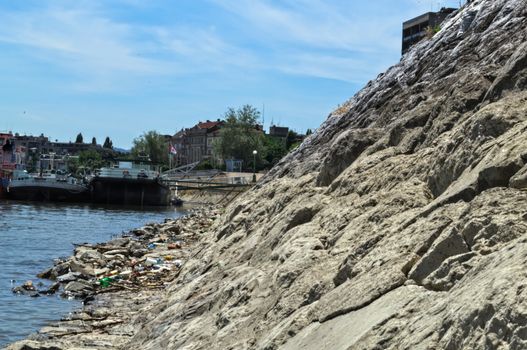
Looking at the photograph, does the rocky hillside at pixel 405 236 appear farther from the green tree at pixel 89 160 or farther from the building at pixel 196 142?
the green tree at pixel 89 160

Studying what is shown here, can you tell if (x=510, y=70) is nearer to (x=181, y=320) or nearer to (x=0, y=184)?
(x=181, y=320)

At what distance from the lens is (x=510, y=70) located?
8289mm

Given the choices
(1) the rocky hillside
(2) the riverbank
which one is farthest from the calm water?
(1) the rocky hillside

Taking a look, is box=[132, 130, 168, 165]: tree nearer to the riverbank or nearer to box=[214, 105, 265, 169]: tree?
box=[214, 105, 265, 169]: tree

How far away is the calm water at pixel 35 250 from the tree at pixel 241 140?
214ft

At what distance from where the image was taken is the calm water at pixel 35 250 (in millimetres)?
16391

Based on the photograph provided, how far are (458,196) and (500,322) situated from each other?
2281mm

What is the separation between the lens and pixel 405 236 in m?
6.35

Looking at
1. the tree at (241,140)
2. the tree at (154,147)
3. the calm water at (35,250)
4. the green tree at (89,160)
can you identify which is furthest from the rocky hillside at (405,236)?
the green tree at (89,160)

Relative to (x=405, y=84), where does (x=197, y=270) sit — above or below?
below

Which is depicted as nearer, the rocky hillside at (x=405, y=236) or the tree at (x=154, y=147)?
the rocky hillside at (x=405, y=236)

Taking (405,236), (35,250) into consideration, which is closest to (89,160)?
(35,250)

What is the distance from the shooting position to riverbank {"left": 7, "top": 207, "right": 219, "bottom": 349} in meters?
13.6

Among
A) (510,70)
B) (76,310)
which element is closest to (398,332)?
(510,70)
